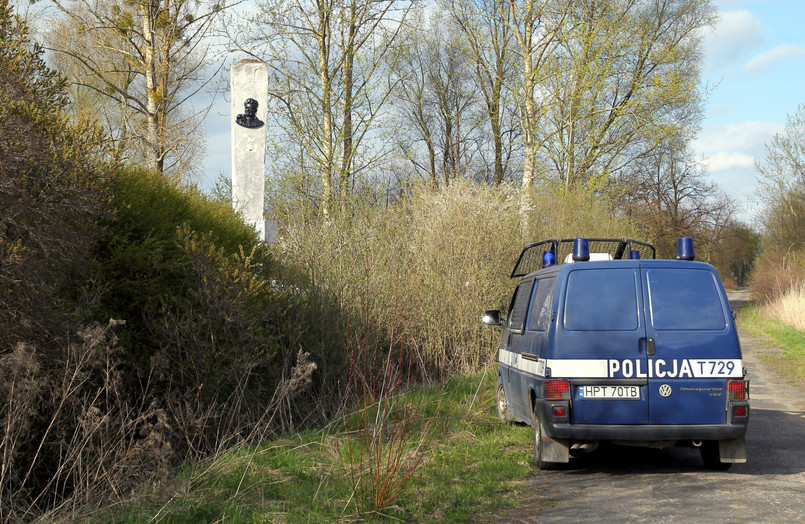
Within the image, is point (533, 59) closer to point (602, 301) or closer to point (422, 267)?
point (422, 267)

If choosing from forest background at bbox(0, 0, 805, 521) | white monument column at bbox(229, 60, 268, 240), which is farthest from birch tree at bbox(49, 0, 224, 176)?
white monument column at bbox(229, 60, 268, 240)

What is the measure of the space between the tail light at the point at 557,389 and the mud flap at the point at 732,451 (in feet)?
4.86

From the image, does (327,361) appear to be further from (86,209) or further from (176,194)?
(86,209)

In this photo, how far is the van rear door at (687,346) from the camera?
680 centimetres

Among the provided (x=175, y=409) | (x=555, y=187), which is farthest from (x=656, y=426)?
(x=555, y=187)

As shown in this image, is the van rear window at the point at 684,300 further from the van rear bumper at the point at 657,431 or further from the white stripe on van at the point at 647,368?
the van rear bumper at the point at 657,431

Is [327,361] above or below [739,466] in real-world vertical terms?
above

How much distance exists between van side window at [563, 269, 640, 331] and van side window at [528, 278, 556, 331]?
271mm

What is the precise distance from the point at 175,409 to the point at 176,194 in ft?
9.68

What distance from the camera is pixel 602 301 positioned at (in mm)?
7098

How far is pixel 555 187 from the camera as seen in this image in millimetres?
24469

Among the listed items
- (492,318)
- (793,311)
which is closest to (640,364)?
(492,318)

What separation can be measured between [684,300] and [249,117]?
948 centimetres

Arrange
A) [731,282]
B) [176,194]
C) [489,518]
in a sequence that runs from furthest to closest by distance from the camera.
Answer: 1. [731,282]
2. [176,194]
3. [489,518]
